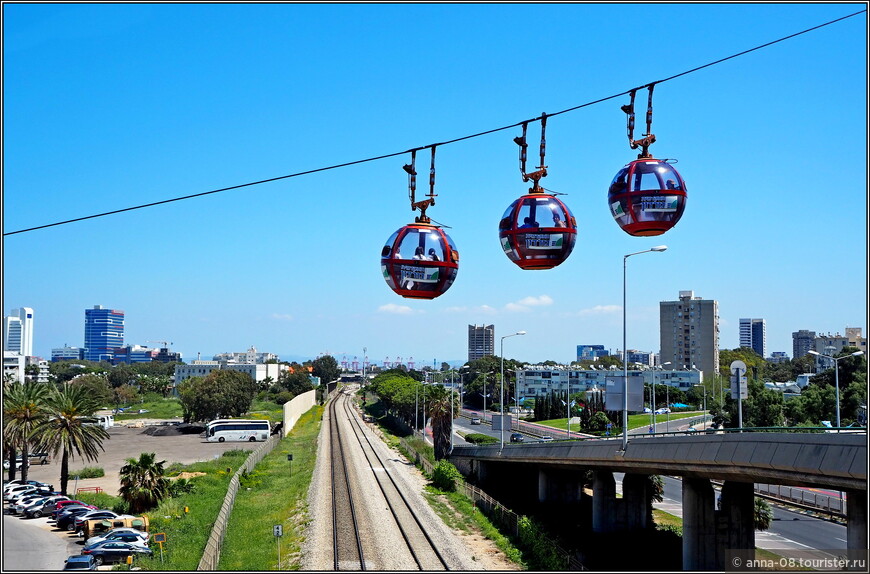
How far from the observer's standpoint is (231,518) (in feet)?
126

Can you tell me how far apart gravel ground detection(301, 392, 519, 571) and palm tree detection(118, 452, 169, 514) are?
8.63 m

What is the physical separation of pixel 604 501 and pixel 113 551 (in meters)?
24.2

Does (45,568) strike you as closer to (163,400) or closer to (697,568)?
(697,568)

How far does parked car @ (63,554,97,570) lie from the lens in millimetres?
29562

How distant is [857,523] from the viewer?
21500 millimetres

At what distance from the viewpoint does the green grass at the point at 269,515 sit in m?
30.0

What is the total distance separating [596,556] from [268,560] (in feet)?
49.7

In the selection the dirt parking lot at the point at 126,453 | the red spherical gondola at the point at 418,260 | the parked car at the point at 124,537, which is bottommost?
the dirt parking lot at the point at 126,453

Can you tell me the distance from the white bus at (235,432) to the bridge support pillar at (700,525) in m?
68.0

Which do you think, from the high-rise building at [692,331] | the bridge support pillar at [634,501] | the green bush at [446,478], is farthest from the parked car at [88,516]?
the high-rise building at [692,331]

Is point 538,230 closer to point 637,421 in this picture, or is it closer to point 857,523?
point 857,523

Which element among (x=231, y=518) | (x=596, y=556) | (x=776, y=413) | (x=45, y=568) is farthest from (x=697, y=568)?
(x=776, y=413)

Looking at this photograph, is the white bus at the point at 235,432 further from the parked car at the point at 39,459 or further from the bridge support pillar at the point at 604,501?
the bridge support pillar at the point at 604,501

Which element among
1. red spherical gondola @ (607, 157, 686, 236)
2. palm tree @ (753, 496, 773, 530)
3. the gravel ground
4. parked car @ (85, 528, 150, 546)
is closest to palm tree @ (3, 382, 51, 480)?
parked car @ (85, 528, 150, 546)
